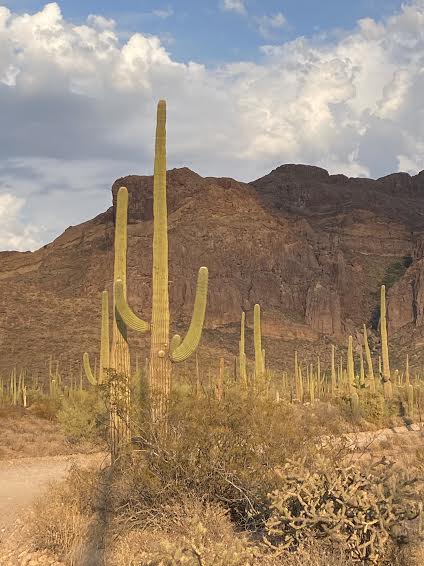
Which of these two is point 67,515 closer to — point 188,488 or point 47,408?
point 188,488

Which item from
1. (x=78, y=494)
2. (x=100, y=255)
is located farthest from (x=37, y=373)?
(x=100, y=255)

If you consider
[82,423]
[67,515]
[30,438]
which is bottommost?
[30,438]

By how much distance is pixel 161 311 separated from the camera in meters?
9.70

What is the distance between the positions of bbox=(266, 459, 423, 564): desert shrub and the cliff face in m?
48.8

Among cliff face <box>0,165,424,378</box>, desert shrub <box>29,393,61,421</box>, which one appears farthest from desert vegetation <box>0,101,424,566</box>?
cliff face <box>0,165,424,378</box>

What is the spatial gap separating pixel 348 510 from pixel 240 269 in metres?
92.1

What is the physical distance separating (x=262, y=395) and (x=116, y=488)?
2144 mm

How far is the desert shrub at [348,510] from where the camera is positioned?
5445 millimetres

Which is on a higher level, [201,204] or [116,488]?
[201,204]

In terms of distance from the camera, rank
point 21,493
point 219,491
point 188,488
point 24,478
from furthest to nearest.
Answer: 1. point 24,478
2. point 21,493
3. point 219,491
4. point 188,488

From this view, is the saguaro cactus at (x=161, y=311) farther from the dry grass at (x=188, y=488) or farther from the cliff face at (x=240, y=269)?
the cliff face at (x=240, y=269)

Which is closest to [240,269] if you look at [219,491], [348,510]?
[219,491]

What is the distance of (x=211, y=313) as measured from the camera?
281 feet

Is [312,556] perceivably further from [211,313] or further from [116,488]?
[211,313]
